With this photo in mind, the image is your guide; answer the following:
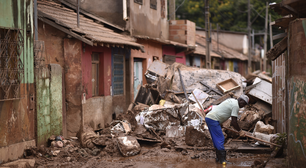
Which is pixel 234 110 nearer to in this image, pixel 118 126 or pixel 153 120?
pixel 153 120

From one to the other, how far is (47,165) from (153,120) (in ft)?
12.4

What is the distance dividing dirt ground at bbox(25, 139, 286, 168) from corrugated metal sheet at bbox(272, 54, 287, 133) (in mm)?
1224

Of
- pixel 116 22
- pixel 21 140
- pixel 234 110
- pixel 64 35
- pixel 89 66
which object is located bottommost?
pixel 21 140

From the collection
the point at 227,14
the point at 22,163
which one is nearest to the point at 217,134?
the point at 22,163

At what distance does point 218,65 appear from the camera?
27.0 metres

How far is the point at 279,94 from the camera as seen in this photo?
878 cm

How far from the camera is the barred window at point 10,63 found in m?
6.55

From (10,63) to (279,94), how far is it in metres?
Result: 6.68

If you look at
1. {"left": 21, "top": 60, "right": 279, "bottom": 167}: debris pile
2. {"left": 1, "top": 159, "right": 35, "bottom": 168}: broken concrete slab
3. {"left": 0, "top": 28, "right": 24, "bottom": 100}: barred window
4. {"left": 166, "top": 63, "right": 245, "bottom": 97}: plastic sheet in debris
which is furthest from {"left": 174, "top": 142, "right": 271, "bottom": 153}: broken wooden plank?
{"left": 0, "top": 28, "right": 24, "bottom": 100}: barred window

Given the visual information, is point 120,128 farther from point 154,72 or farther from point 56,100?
point 154,72

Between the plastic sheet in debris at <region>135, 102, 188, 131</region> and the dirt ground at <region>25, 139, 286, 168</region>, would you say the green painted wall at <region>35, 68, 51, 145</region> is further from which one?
the plastic sheet in debris at <region>135, 102, 188, 131</region>

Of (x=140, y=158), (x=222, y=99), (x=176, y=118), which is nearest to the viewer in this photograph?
(x=140, y=158)

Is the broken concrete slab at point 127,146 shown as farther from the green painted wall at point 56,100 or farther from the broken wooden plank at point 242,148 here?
the green painted wall at point 56,100

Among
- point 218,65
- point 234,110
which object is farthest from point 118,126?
point 218,65
